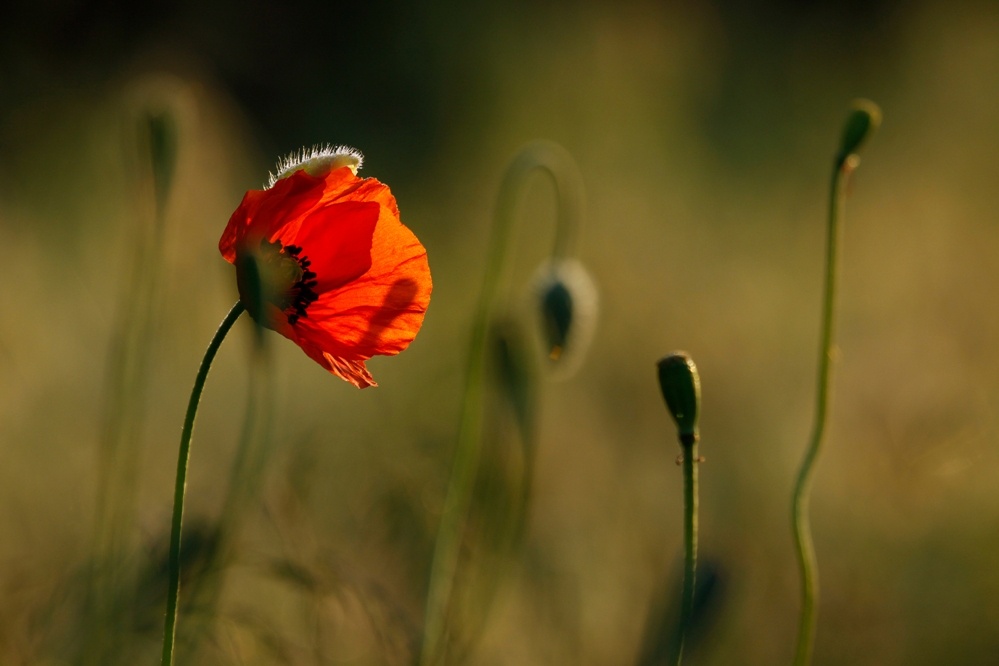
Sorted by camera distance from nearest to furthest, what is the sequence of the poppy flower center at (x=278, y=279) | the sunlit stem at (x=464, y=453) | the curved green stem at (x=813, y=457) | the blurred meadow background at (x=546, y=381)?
the poppy flower center at (x=278, y=279)
the curved green stem at (x=813, y=457)
the sunlit stem at (x=464, y=453)
the blurred meadow background at (x=546, y=381)

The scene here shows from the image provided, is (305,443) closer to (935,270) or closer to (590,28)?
(935,270)

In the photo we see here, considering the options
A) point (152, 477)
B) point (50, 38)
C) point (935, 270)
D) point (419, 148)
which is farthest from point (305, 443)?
point (50, 38)

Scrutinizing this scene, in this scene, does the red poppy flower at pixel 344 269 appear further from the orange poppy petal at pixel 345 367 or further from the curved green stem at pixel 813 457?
the curved green stem at pixel 813 457

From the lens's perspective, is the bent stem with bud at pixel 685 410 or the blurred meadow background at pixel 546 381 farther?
the blurred meadow background at pixel 546 381

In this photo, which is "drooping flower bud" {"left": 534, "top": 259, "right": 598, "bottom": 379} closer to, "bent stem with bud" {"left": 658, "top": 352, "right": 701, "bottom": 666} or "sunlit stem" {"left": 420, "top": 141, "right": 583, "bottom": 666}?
"sunlit stem" {"left": 420, "top": 141, "right": 583, "bottom": 666}

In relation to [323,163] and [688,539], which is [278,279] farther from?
[688,539]

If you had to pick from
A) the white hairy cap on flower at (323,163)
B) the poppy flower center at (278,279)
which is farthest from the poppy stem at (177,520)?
the white hairy cap on flower at (323,163)

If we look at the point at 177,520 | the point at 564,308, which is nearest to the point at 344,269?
the point at 177,520
